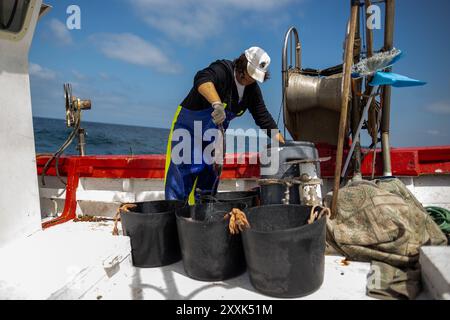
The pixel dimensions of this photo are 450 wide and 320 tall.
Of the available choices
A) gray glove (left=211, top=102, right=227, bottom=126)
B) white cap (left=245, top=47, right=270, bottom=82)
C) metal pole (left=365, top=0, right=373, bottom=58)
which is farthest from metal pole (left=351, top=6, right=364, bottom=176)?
gray glove (left=211, top=102, right=227, bottom=126)

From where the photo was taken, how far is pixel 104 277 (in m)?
2.09

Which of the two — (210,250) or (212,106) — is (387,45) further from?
(210,250)

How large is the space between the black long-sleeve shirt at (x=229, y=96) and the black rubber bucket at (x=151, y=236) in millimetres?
1149

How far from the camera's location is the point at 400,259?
84.0 inches

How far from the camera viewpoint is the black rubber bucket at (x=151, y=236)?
7.66ft

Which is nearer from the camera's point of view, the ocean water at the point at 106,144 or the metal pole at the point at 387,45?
the metal pole at the point at 387,45

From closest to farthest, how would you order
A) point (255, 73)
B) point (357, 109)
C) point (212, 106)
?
point (212, 106), point (255, 73), point (357, 109)

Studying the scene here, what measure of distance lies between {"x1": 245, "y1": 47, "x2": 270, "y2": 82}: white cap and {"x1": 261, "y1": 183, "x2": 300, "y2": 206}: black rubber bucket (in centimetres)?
99

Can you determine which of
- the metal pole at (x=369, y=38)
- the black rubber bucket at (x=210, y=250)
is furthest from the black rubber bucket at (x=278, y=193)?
the metal pole at (x=369, y=38)

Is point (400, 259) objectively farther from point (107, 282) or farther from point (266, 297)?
point (107, 282)

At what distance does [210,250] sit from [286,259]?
0.54 m

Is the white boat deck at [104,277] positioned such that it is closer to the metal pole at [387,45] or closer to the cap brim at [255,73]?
the metal pole at [387,45]

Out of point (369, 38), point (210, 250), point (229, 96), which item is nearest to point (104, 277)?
point (210, 250)

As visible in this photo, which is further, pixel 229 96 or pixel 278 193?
pixel 229 96
